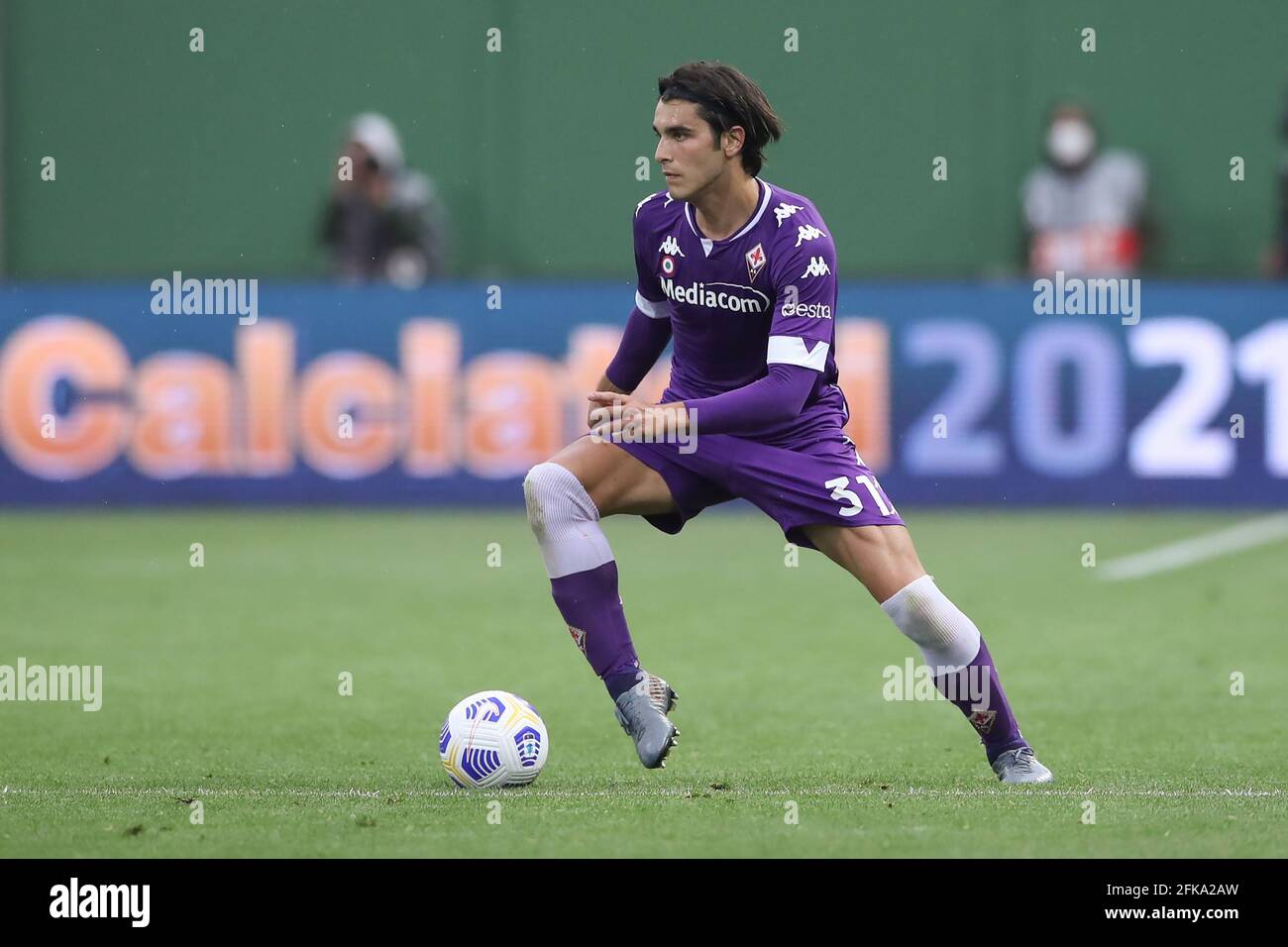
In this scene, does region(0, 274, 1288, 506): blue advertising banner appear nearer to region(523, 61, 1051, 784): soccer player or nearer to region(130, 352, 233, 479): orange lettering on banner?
region(130, 352, 233, 479): orange lettering on banner

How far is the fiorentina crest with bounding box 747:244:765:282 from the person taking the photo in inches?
254

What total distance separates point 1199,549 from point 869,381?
274cm

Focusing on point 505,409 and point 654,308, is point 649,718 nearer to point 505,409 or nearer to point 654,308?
point 654,308

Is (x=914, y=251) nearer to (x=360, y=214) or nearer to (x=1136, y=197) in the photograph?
(x=1136, y=197)

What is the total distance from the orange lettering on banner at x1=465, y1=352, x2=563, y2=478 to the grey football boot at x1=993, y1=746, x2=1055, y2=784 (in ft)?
27.9

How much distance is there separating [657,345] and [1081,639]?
3.81m

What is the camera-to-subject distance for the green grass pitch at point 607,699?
5.81m

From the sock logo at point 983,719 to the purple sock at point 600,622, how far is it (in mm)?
1064

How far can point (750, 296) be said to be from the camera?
6.52 m

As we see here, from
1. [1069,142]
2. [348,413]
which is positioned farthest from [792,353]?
[1069,142]

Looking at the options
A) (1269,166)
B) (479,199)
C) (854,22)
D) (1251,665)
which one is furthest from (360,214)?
(1251,665)

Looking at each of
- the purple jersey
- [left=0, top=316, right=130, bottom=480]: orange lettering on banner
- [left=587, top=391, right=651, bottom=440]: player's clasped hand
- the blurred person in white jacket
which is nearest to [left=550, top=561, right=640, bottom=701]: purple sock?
[left=587, top=391, right=651, bottom=440]: player's clasped hand

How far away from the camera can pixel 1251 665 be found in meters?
9.27

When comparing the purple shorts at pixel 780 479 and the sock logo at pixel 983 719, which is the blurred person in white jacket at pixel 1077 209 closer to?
the purple shorts at pixel 780 479
